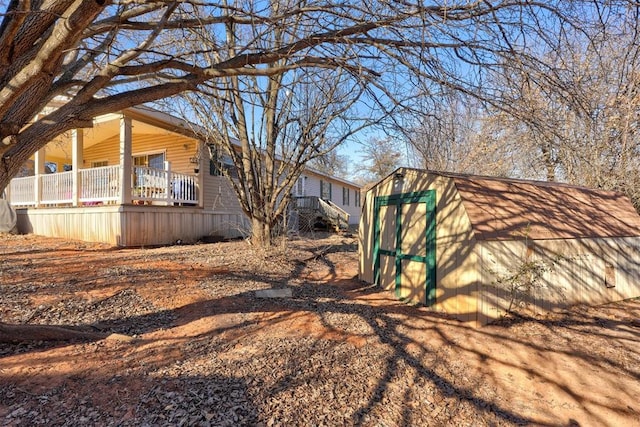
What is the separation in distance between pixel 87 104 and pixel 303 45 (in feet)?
7.38

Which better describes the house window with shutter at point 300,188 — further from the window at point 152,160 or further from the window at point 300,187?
the window at point 152,160

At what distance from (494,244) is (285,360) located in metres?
3.35

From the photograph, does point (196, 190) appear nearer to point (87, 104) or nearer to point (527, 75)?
point (87, 104)

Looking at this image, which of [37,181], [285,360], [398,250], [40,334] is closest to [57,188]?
[37,181]

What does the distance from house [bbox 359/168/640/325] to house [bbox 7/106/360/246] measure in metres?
5.94

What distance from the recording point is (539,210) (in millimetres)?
5848

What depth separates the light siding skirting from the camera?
9.74 meters

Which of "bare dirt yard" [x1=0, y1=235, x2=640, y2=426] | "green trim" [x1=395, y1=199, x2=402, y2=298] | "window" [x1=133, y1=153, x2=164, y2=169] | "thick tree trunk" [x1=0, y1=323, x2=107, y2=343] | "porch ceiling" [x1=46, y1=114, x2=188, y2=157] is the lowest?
"bare dirt yard" [x1=0, y1=235, x2=640, y2=426]

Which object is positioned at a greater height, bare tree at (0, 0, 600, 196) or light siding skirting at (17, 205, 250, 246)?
bare tree at (0, 0, 600, 196)

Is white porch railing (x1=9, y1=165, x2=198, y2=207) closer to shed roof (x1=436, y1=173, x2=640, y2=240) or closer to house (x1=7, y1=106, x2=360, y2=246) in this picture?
house (x1=7, y1=106, x2=360, y2=246)

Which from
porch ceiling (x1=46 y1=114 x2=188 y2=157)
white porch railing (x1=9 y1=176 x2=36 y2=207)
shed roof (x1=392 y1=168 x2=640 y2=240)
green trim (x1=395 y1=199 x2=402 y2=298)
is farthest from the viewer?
white porch railing (x1=9 y1=176 x2=36 y2=207)

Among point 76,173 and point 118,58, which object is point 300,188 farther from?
point 118,58

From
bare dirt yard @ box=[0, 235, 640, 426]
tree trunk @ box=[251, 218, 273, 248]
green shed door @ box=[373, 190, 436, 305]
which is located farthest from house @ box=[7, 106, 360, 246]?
green shed door @ box=[373, 190, 436, 305]

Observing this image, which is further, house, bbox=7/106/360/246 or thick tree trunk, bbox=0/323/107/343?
house, bbox=7/106/360/246
